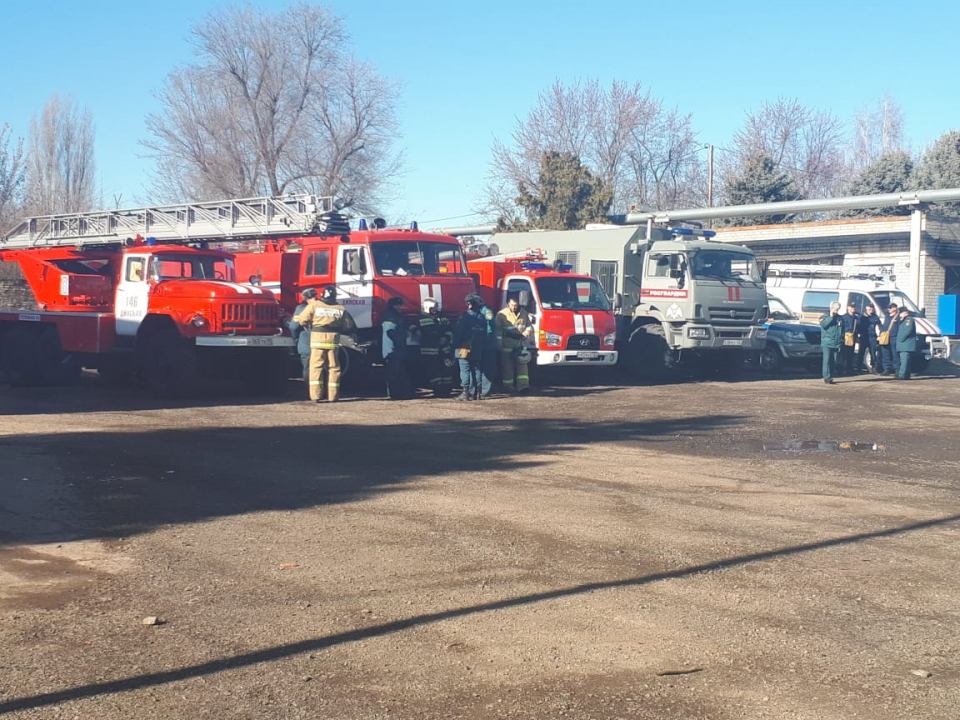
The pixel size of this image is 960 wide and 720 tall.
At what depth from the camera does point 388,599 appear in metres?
5.95

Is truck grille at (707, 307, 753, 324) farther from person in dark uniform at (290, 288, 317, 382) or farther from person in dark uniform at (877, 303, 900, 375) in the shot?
person in dark uniform at (290, 288, 317, 382)

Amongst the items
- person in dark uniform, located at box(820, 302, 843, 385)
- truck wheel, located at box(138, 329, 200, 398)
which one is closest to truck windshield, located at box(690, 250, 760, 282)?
person in dark uniform, located at box(820, 302, 843, 385)

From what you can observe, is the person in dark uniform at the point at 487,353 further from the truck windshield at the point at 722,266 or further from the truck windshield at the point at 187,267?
the truck windshield at the point at 722,266

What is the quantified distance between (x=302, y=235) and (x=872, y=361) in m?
12.6

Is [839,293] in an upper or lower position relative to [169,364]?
upper

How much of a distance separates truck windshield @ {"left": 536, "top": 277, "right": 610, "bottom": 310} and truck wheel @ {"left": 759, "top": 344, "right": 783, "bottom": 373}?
5117mm

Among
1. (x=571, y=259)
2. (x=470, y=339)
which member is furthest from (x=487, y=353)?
(x=571, y=259)

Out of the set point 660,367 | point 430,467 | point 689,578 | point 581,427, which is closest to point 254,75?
point 660,367

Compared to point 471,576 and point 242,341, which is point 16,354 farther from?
point 471,576

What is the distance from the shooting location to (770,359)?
23656 millimetres

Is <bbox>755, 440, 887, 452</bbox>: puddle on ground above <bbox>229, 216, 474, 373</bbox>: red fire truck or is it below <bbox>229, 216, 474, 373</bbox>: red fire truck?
below

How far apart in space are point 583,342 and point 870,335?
734 centimetres

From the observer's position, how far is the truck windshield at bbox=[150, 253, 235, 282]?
17156 millimetres

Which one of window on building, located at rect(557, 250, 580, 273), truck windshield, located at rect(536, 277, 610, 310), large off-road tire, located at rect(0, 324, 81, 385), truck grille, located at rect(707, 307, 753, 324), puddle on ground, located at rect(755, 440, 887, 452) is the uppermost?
window on building, located at rect(557, 250, 580, 273)
